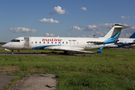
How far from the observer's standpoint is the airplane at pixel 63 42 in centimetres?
2548

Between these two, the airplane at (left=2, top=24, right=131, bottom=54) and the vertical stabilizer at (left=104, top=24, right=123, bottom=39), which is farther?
the vertical stabilizer at (left=104, top=24, right=123, bottom=39)

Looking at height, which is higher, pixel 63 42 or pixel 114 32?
pixel 114 32

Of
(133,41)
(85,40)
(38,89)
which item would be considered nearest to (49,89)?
(38,89)

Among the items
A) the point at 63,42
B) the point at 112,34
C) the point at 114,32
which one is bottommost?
the point at 63,42

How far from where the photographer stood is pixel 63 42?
27.0 meters

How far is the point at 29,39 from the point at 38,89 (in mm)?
20669

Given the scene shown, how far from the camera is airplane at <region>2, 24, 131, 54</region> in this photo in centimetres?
2548

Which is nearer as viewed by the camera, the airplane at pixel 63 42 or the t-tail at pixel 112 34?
the airplane at pixel 63 42

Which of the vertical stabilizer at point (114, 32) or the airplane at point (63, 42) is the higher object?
the vertical stabilizer at point (114, 32)

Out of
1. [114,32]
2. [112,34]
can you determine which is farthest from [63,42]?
[114,32]

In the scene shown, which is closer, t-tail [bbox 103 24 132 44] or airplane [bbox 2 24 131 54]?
airplane [bbox 2 24 131 54]

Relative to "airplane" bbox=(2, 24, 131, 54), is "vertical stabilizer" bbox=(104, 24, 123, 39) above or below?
above

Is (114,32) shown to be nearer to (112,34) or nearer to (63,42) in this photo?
(112,34)

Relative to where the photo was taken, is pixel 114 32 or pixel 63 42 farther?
pixel 114 32
